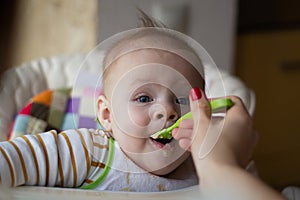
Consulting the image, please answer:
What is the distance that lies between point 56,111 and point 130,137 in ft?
1.20

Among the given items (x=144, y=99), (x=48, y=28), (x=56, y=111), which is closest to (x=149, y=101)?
(x=144, y=99)

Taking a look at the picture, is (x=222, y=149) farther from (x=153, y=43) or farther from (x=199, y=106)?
(x=153, y=43)

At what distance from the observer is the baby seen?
1.75 feet

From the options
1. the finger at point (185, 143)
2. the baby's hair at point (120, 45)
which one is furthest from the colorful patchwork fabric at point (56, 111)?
the finger at point (185, 143)

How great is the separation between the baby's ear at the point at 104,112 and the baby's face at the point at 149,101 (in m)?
0.01

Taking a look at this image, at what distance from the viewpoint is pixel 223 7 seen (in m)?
1.46

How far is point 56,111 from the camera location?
2.96 feet

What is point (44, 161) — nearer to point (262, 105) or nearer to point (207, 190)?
point (207, 190)

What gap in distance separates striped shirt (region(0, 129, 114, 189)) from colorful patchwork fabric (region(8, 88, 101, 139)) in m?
0.24

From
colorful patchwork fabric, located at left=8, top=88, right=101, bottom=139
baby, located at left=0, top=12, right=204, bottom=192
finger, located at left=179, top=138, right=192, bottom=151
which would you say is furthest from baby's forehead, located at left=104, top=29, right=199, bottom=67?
colorful patchwork fabric, located at left=8, top=88, right=101, bottom=139

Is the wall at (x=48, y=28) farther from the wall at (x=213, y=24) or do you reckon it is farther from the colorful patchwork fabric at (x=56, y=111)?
the colorful patchwork fabric at (x=56, y=111)

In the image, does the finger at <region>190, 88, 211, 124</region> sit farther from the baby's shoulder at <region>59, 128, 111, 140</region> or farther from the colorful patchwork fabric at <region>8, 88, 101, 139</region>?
the colorful patchwork fabric at <region>8, 88, 101, 139</region>

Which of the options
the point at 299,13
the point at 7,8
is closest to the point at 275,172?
the point at 299,13

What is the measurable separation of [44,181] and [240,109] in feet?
0.64
